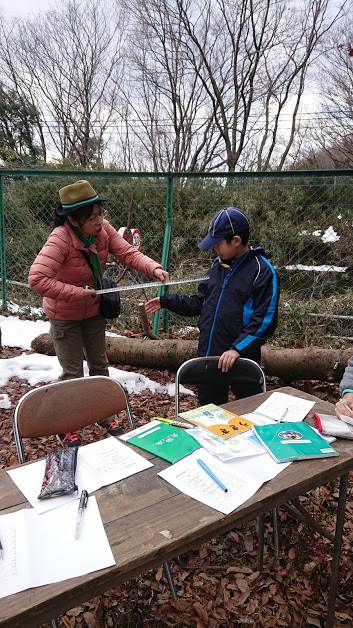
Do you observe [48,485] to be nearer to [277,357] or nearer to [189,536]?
[189,536]

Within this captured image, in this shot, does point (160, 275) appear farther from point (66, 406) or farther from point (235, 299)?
point (66, 406)

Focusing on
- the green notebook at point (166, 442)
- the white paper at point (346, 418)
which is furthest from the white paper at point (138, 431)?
the white paper at point (346, 418)

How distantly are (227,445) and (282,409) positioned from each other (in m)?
0.44

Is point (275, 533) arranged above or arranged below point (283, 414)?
below

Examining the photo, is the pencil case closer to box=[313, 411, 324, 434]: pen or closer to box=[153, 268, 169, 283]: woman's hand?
box=[313, 411, 324, 434]: pen

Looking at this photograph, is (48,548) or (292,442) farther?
(292,442)

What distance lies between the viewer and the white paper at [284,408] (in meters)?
1.87

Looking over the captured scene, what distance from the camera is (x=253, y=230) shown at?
6617mm

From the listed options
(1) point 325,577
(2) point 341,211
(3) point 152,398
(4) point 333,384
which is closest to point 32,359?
(3) point 152,398

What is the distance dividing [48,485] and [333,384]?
3206mm

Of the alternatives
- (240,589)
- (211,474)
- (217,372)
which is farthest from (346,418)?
(240,589)

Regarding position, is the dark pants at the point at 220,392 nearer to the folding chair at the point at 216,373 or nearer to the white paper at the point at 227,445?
the folding chair at the point at 216,373

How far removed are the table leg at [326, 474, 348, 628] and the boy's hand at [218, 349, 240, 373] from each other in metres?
0.83

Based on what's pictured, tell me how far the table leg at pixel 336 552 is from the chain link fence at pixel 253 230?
3.30 meters
